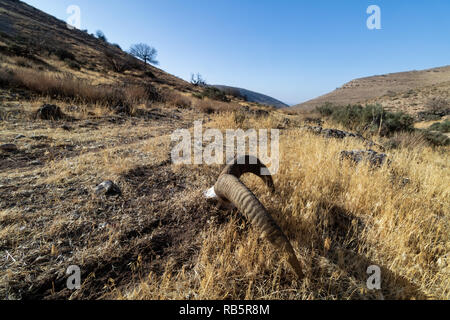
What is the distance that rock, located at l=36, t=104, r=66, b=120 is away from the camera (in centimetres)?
571

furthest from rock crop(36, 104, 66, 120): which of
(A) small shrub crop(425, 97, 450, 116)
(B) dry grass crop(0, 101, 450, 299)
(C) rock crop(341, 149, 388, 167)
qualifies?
(A) small shrub crop(425, 97, 450, 116)

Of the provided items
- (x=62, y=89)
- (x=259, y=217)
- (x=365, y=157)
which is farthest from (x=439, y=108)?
(x=62, y=89)

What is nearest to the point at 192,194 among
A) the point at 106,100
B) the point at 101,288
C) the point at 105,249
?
the point at 105,249

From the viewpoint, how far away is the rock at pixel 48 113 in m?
5.71

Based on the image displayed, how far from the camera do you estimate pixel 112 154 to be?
365cm

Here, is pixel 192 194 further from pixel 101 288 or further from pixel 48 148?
pixel 48 148

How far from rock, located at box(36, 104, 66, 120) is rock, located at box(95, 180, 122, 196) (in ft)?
17.8

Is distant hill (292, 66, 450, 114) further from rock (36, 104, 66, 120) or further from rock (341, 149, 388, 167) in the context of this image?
rock (36, 104, 66, 120)

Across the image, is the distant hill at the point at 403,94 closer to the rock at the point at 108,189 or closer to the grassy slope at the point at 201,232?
the grassy slope at the point at 201,232

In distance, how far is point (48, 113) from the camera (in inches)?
230

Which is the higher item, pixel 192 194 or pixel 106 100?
pixel 106 100
